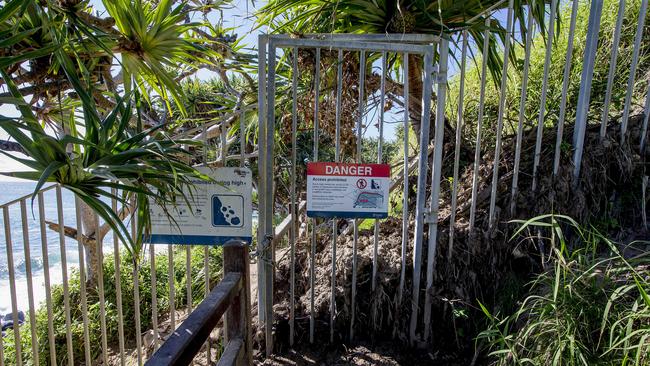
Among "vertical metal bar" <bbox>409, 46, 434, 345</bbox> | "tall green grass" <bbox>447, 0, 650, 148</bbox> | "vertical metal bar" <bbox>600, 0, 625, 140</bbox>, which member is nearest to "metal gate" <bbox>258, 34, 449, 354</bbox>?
"vertical metal bar" <bbox>409, 46, 434, 345</bbox>

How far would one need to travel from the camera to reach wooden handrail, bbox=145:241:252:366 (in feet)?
3.32

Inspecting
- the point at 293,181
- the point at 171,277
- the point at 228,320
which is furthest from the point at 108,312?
the point at 293,181

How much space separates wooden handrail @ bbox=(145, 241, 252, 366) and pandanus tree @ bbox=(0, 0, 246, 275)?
1.27 ft

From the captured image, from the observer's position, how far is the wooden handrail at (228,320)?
3.32 feet

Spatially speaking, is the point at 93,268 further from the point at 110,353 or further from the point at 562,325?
the point at 562,325

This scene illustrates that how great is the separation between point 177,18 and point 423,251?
1946 millimetres

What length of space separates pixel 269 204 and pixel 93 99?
96 centimetres

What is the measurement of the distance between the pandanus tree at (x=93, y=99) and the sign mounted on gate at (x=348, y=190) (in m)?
0.63

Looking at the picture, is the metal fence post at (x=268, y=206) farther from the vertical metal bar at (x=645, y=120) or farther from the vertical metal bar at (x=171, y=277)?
the vertical metal bar at (x=645, y=120)

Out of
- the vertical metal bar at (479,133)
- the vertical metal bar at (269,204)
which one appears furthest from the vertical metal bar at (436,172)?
the vertical metal bar at (269,204)

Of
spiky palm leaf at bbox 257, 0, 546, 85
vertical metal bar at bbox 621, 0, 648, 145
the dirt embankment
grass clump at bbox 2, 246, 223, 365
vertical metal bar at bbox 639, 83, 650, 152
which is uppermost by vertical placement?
spiky palm leaf at bbox 257, 0, 546, 85

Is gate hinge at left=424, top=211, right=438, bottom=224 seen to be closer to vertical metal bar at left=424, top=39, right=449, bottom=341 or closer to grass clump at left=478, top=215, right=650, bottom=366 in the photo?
vertical metal bar at left=424, top=39, right=449, bottom=341

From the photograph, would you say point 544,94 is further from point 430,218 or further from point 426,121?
point 430,218

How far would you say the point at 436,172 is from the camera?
1.97 m
